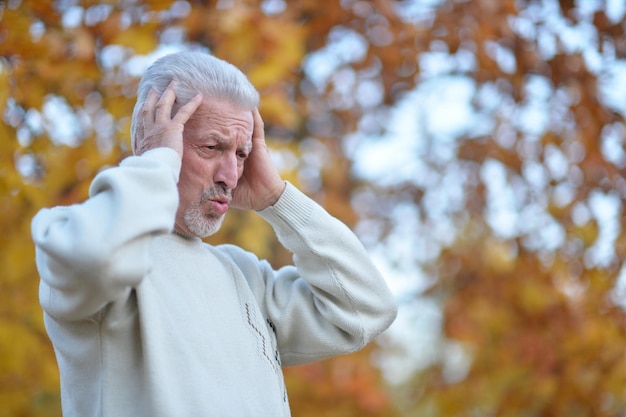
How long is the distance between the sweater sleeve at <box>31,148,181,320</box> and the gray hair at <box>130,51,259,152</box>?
347 millimetres

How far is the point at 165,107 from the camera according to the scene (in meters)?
2.01

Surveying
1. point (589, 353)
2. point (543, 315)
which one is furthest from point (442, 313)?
point (589, 353)

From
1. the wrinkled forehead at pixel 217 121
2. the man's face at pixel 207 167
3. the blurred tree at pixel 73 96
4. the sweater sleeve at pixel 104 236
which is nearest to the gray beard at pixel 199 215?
the man's face at pixel 207 167

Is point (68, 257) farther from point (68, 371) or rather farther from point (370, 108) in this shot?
point (370, 108)

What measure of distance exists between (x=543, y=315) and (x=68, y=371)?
203 inches

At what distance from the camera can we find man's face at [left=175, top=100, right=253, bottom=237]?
2086 mm

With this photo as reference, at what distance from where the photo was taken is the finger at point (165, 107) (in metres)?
2.01

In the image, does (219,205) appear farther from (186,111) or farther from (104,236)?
(104,236)

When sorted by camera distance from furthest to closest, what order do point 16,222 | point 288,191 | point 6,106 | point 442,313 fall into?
point 442,313
point 16,222
point 6,106
point 288,191

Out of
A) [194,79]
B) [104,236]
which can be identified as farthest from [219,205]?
[104,236]

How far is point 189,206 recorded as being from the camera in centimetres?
210

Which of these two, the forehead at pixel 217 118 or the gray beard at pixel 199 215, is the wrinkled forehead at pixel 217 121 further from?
the gray beard at pixel 199 215

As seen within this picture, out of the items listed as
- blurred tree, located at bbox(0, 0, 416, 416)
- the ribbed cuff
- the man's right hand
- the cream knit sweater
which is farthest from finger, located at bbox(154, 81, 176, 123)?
blurred tree, located at bbox(0, 0, 416, 416)

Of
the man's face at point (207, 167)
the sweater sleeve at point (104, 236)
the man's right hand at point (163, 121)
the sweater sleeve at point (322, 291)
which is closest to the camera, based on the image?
the sweater sleeve at point (104, 236)
